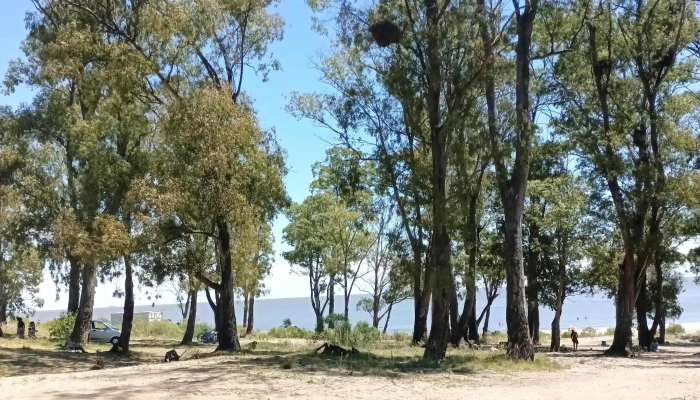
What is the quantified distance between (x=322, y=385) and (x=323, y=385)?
0.02 metres

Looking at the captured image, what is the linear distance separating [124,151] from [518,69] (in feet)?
51.6

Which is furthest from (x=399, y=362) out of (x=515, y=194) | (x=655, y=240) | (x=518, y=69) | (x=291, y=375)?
(x=655, y=240)

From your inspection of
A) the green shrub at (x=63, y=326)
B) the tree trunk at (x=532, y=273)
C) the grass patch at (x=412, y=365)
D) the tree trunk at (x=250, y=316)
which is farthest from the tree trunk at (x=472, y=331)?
the green shrub at (x=63, y=326)

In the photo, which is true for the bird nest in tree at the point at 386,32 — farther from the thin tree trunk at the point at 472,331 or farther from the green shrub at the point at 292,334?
the green shrub at the point at 292,334

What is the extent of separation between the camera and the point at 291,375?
15195 mm

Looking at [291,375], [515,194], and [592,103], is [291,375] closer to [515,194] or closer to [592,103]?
[515,194]

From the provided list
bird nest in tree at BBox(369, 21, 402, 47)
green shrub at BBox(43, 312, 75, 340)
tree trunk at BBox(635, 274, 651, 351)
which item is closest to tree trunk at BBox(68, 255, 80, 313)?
green shrub at BBox(43, 312, 75, 340)

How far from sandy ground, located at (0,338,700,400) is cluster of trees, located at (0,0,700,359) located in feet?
14.5

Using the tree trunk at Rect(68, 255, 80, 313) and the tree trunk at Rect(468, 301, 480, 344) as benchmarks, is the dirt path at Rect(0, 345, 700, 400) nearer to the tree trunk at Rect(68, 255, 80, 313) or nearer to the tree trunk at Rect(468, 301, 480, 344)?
the tree trunk at Rect(468, 301, 480, 344)

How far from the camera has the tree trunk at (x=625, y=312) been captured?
89.1 ft

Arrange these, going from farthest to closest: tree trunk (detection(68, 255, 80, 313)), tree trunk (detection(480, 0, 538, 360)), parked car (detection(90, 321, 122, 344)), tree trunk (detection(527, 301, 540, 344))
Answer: tree trunk (detection(527, 301, 540, 344))
parked car (detection(90, 321, 122, 344))
tree trunk (detection(68, 255, 80, 313))
tree trunk (detection(480, 0, 538, 360))

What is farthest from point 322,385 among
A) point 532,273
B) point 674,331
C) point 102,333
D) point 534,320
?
point 674,331

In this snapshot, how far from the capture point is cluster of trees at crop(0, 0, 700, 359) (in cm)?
2109

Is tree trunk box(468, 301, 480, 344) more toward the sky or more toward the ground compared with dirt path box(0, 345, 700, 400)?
more toward the sky
